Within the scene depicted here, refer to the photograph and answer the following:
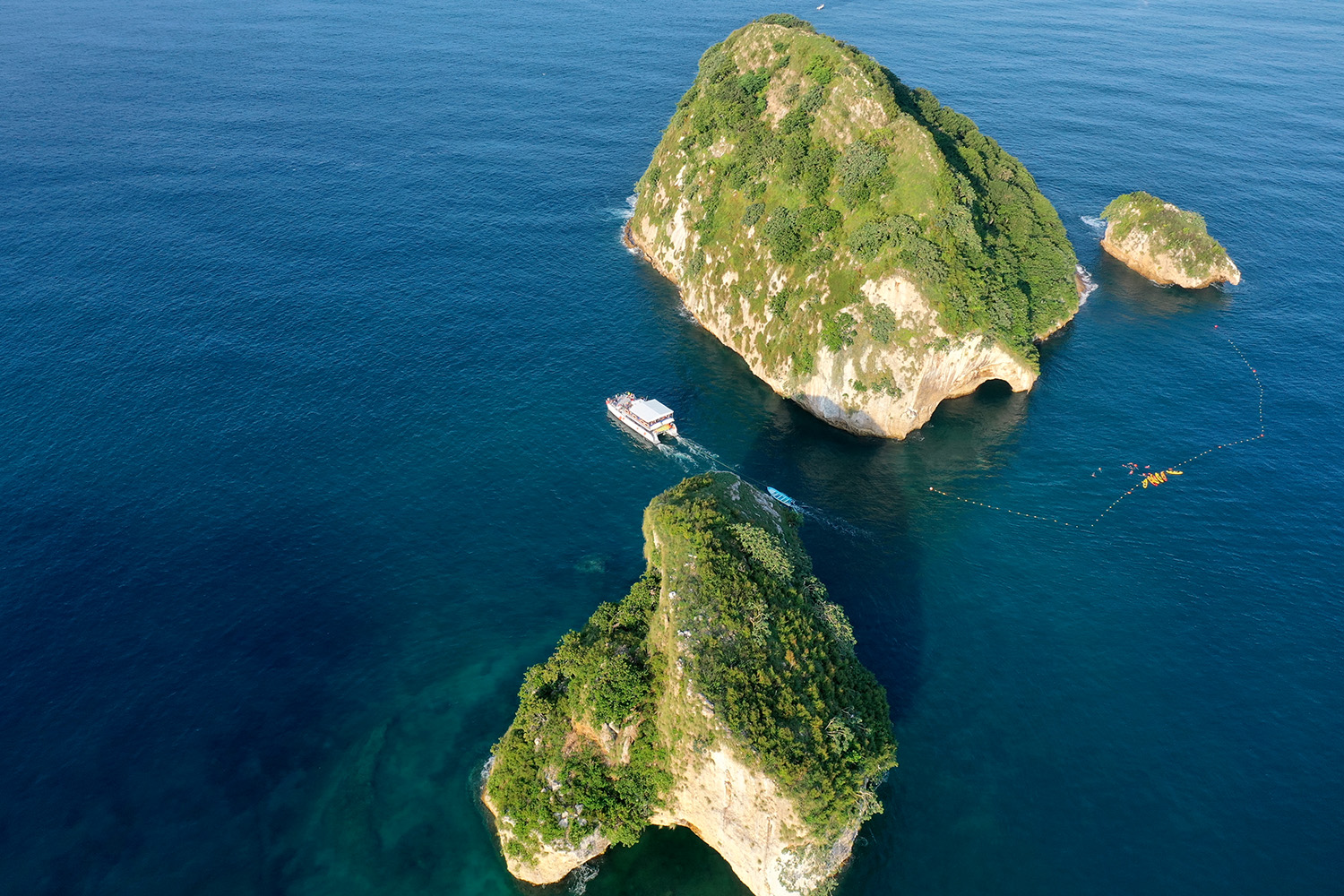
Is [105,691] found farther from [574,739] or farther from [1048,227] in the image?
[1048,227]

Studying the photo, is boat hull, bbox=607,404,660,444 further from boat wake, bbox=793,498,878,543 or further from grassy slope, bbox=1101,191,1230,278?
grassy slope, bbox=1101,191,1230,278

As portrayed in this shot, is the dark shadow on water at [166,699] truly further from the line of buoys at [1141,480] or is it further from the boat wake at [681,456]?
the line of buoys at [1141,480]

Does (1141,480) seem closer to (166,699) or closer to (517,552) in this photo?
(517,552)

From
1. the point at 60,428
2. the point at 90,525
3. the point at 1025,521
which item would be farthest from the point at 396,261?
the point at 1025,521

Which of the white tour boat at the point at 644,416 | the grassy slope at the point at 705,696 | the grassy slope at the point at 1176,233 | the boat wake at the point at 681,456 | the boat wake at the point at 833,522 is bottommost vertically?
the boat wake at the point at 681,456

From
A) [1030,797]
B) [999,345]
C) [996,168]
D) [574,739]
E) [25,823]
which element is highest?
[996,168]

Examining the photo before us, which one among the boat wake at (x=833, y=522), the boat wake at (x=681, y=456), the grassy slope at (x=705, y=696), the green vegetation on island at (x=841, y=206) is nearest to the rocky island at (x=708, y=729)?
the grassy slope at (x=705, y=696)

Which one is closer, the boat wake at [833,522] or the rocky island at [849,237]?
the boat wake at [833,522]
